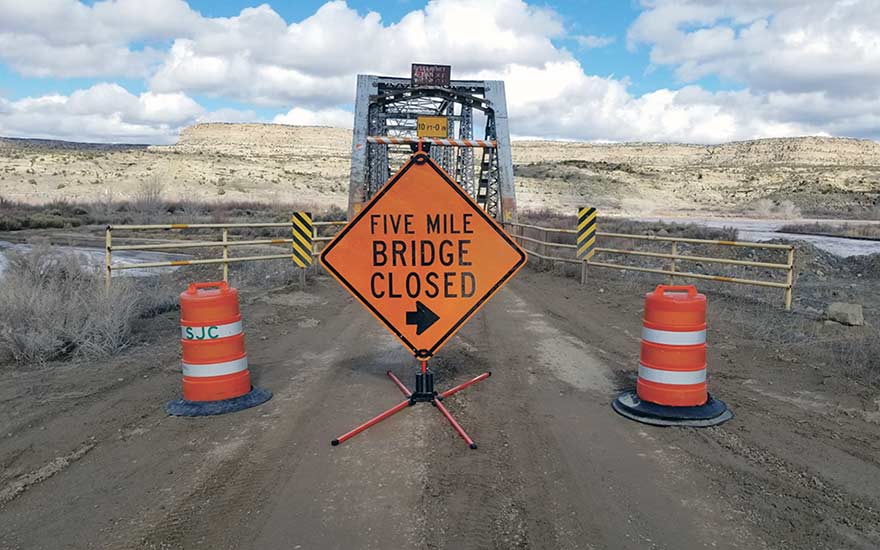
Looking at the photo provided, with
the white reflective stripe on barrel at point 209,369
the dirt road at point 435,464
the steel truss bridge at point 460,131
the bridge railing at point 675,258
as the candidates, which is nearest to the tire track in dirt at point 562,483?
the dirt road at point 435,464

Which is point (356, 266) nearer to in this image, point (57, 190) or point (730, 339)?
point (730, 339)

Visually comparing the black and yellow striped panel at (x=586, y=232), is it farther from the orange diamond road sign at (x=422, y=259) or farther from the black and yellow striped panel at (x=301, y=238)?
the orange diamond road sign at (x=422, y=259)

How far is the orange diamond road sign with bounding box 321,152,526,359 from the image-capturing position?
609cm

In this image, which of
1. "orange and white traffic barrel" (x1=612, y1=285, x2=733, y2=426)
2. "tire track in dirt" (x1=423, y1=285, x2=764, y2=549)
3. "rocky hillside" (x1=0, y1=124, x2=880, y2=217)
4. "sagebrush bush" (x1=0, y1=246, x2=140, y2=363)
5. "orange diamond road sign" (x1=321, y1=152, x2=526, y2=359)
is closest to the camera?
"tire track in dirt" (x1=423, y1=285, x2=764, y2=549)

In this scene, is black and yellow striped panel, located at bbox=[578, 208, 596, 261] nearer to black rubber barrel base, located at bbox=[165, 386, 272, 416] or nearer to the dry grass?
the dry grass

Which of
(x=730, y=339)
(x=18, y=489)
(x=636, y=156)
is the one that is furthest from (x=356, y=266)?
(x=636, y=156)

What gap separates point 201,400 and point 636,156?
146558 millimetres

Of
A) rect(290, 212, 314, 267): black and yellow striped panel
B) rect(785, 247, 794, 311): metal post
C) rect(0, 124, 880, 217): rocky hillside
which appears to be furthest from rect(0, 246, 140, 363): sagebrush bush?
rect(0, 124, 880, 217): rocky hillside

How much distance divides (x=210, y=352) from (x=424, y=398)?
78.9 inches

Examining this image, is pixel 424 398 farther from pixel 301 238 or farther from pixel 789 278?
pixel 301 238

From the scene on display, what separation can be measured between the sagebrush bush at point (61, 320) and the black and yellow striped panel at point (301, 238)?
13.3ft

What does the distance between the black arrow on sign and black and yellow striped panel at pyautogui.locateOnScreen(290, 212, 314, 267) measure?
7.35m

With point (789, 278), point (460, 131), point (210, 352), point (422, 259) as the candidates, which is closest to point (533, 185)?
point (460, 131)

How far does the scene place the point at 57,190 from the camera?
55.3 meters
